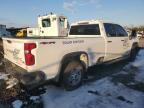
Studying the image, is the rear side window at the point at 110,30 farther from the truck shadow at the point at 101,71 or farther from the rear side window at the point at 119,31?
the truck shadow at the point at 101,71

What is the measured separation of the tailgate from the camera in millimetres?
4441

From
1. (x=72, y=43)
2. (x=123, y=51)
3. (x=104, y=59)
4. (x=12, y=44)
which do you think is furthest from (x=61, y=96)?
(x=123, y=51)

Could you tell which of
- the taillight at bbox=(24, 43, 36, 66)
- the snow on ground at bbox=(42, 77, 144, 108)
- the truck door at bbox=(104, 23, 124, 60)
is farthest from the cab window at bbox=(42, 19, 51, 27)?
the taillight at bbox=(24, 43, 36, 66)

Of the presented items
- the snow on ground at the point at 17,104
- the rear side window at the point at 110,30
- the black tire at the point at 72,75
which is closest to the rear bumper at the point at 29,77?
the snow on ground at the point at 17,104

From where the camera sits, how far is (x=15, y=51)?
478 centimetres

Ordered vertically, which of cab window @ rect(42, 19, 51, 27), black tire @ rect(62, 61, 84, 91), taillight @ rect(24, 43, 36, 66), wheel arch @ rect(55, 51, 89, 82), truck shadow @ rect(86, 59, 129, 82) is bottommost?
truck shadow @ rect(86, 59, 129, 82)

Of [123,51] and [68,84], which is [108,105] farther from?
[123,51]

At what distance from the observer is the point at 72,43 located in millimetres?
5230

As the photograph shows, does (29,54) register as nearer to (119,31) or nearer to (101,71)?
(101,71)

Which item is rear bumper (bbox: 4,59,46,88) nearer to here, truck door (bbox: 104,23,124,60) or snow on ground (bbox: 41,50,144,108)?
snow on ground (bbox: 41,50,144,108)

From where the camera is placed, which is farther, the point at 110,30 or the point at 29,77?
the point at 110,30

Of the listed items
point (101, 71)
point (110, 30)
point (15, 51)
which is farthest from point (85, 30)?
point (15, 51)

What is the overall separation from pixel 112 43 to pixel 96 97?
97.0 inches

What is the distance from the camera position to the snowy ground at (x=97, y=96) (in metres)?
4.66
